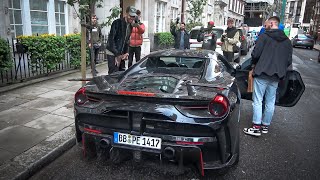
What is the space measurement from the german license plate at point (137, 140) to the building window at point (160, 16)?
58.5 feet

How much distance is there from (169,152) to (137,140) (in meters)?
0.37

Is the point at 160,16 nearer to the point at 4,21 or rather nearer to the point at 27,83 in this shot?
the point at 4,21

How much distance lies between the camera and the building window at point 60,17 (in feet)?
38.9

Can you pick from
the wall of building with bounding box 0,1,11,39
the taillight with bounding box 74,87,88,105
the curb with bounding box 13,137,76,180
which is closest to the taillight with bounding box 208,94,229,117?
the taillight with bounding box 74,87,88,105

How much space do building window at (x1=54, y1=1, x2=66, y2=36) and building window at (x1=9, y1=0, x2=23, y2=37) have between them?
1.94 m

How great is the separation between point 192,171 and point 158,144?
0.77 metres

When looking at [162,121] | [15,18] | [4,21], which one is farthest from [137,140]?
[15,18]

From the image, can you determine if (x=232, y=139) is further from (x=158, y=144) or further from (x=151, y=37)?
(x=151, y=37)

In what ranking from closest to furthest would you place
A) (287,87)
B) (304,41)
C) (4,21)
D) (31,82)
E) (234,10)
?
(287,87)
(31,82)
(4,21)
(304,41)
(234,10)

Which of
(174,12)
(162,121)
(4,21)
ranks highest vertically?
(174,12)

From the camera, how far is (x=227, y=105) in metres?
2.88

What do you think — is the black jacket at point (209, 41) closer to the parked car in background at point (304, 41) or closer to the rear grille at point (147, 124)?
the rear grille at point (147, 124)

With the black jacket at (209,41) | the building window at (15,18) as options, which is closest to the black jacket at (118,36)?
the black jacket at (209,41)

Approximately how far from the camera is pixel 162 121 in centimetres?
280
